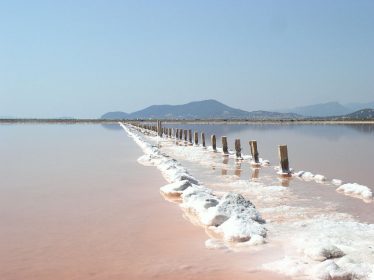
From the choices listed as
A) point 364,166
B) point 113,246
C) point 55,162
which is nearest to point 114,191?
point 113,246

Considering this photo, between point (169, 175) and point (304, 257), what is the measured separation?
325 inches

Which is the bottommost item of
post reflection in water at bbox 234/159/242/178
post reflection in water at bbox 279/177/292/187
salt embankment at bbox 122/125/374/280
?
post reflection in water at bbox 279/177/292/187

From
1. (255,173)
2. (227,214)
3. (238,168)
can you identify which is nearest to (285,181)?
(255,173)

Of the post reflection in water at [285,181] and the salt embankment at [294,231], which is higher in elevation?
the salt embankment at [294,231]

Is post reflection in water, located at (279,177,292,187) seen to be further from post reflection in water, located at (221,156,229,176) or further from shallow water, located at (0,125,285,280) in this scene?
shallow water, located at (0,125,285,280)

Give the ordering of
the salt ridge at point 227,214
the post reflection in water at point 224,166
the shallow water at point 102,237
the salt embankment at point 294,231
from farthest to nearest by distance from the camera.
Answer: the post reflection in water at point 224,166
the salt ridge at point 227,214
the shallow water at point 102,237
the salt embankment at point 294,231

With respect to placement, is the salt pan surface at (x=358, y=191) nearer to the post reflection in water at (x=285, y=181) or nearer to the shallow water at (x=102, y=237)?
the post reflection in water at (x=285, y=181)

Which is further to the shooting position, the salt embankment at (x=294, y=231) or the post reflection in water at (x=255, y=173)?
the post reflection in water at (x=255, y=173)

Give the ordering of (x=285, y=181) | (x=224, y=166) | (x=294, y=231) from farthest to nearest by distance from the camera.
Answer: (x=224, y=166), (x=285, y=181), (x=294, y=231)

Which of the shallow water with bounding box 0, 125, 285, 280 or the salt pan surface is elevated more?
the shallow water with bounding box 0, 125, 285, 280

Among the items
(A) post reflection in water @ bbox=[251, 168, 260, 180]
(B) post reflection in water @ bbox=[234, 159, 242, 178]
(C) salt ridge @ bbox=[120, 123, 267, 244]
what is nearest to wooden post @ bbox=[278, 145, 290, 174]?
(A) post reflection in water @ bbox=[251, 168, 260, 180]

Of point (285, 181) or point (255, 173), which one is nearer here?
point (285, 181)

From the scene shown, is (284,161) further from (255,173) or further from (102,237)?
(102,237)

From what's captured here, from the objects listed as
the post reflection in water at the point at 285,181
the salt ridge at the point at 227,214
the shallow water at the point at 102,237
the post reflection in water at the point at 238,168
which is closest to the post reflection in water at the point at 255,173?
the post reflection in water at the point at 238,168
